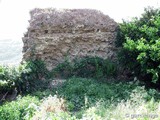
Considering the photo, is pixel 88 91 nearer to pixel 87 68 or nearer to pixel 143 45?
pixel 143 45

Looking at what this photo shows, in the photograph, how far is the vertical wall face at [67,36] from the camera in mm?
12883

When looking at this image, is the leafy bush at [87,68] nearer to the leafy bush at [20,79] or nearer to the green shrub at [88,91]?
the green shrub at [88,91]

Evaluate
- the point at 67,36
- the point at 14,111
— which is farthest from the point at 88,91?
the point at 67,36

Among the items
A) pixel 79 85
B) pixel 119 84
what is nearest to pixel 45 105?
pixel 79 85

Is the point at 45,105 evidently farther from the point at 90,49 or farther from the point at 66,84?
the point at 90,49

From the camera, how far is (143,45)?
10.4m

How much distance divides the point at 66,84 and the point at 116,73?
229 centimetres

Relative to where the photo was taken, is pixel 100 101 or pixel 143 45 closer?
pixel 100 101

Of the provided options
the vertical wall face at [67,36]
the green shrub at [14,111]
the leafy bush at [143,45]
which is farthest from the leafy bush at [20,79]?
the leafy bush at [143,45]

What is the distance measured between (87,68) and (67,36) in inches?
60.9

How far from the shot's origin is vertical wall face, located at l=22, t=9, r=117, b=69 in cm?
1288

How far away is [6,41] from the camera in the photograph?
28.1 m

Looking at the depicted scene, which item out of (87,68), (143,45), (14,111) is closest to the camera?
(14,111)

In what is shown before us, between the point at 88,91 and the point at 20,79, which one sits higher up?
the point at 20,79
